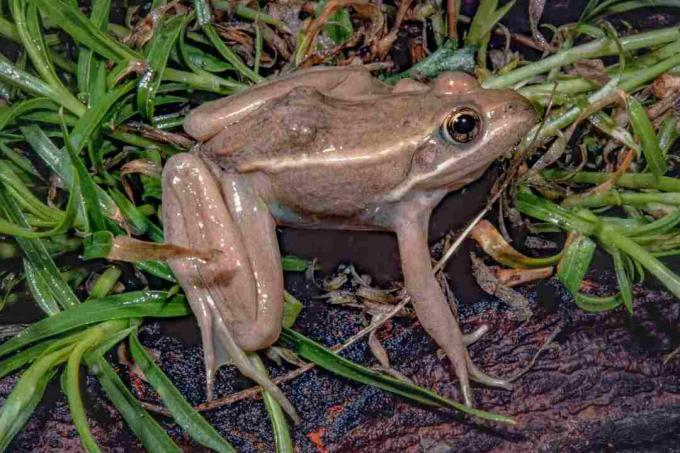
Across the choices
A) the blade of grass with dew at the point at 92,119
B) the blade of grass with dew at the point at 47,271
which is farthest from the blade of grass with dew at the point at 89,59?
the blade of grass with dew at the point at 47,271

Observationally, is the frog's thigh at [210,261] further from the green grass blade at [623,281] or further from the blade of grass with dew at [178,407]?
the green grass blade at [623,281]

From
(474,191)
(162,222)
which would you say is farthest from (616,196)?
(162,222)

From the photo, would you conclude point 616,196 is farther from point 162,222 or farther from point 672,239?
point 162,222

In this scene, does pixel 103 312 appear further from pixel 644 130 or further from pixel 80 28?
pixel 644 130

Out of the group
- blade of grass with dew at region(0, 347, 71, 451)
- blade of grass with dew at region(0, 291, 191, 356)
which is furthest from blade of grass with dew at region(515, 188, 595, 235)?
blade of grass with dew at region(0, 347, 71, 451)

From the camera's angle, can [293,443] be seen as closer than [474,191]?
Yes

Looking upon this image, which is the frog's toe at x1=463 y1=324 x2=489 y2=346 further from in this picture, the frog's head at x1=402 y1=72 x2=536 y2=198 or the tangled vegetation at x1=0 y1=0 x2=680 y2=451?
the frog's head at x1=402 y1=72 x2=536 y2=198

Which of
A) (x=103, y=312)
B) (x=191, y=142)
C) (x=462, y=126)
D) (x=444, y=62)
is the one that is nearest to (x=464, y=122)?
(x=462, y=126)
